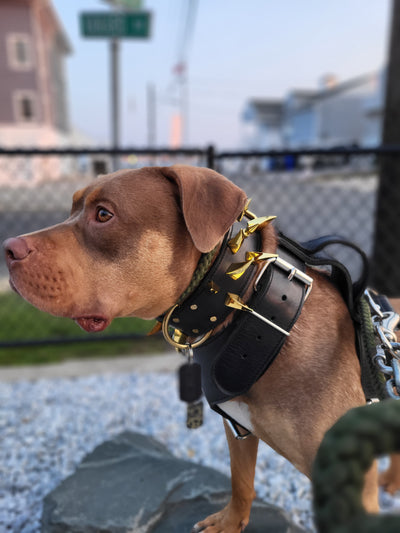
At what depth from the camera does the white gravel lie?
2449mm

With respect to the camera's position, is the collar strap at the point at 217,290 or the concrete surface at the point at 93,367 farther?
the concrete surface at the point at 93,367

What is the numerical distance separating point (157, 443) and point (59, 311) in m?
1.65

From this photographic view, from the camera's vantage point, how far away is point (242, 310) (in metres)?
1.48

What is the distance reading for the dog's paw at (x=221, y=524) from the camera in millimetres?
1926

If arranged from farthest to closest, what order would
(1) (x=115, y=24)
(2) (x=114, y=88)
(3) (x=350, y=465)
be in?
(2) (x=114, y=88)
(1) (x=115, y=24)
(3) (x=350, y=465)

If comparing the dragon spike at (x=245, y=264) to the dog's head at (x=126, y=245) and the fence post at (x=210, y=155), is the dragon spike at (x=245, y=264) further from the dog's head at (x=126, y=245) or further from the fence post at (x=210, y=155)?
the fence post at (x=210, y=155)

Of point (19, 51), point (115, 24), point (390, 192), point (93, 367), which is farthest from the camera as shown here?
point (19, 51)

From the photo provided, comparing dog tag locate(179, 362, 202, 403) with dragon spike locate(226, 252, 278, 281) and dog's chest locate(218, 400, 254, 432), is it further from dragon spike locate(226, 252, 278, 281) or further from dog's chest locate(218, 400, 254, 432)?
dragon spike locate(226, 252, 278, 281)

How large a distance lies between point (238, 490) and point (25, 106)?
1177 inches

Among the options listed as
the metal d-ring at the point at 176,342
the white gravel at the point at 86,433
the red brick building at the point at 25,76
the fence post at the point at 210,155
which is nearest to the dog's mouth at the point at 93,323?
the metal d-ring at the point at 176,342

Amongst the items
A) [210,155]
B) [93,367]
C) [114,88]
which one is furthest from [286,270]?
[114,88]

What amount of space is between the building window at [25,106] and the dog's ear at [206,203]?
2953cm

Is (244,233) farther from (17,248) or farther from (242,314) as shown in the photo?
(17,248)

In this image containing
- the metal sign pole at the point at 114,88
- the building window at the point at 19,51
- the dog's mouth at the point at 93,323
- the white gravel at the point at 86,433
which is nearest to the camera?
the dog's mouth at the point at 93,323
